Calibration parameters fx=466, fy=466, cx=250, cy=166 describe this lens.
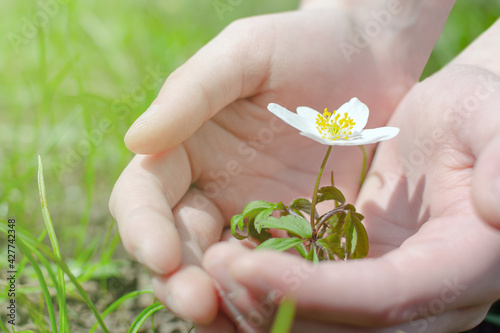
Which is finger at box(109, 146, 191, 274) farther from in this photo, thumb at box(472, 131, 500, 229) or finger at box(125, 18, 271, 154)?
thumb at box(472, 131, 500, 229)

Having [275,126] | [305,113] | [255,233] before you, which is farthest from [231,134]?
[255,233]

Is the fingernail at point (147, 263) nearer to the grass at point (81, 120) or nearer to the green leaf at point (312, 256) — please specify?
the grass at point (81, 120)

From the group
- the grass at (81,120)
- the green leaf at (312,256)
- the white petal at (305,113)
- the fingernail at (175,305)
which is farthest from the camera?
the grass at (81,120)

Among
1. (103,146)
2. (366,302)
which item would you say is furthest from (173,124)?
(103,146)

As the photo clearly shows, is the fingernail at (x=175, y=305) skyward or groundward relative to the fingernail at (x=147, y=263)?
groundward

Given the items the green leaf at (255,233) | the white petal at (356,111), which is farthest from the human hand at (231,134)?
the white petal at (356,111)

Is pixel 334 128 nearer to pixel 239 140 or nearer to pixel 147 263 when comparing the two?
pixel 239 140
